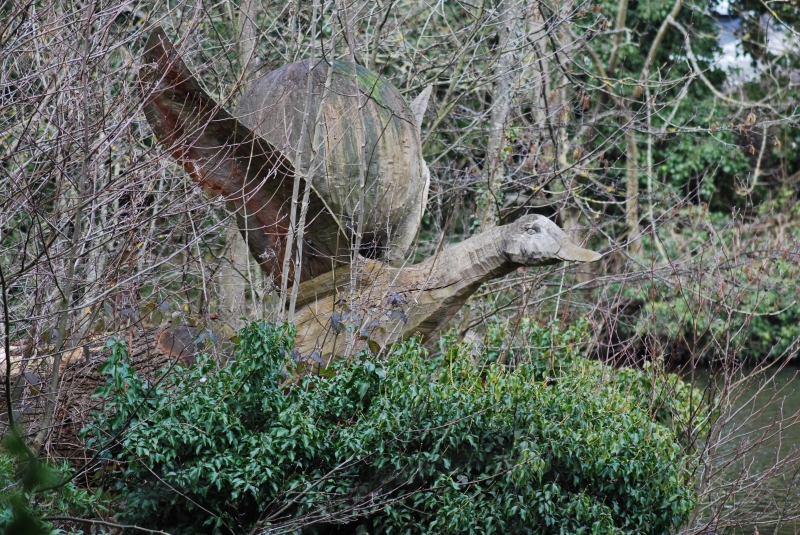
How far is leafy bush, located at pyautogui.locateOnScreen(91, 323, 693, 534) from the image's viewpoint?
13.9 feet

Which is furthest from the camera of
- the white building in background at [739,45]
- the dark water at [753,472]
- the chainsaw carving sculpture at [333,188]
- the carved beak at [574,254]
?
the white building in background at [739,45]

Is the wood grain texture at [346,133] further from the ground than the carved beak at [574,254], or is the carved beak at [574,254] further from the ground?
the wood grain texture at [346,133]

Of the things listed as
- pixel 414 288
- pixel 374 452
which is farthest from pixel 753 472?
pixel 374 452

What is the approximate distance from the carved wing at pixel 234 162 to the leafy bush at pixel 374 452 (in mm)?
852

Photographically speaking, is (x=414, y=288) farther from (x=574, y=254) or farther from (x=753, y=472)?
(x=753, y=472)

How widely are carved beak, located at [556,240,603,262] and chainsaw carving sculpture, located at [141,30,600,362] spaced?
0.28m

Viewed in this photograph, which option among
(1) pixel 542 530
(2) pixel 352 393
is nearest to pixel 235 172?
(2) pixel 352 393

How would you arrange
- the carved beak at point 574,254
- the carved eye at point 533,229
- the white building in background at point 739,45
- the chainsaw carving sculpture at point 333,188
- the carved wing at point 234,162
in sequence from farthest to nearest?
the white building in background at point 739,45
the chainsaw carving sculpture at point 333,188
the carved wing at point 234,162
the carved eye at point 533,229
the carved beak at point 574,254

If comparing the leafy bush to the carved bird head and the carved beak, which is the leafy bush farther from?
the carved beak

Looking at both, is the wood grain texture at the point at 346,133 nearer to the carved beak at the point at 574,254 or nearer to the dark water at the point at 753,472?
the carved beak at the point at 574,254

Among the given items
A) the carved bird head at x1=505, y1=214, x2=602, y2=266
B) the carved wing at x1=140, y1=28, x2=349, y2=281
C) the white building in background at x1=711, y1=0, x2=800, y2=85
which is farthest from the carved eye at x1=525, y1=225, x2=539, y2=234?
the white building in background at x1=711, y1=0, x2=800, y2=85

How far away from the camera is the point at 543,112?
381 inches

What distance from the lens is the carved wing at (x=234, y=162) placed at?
4.59 metres

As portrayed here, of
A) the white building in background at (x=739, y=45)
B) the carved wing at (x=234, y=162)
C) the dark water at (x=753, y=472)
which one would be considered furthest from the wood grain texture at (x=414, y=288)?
the white building in background at (x=739, y=45)
